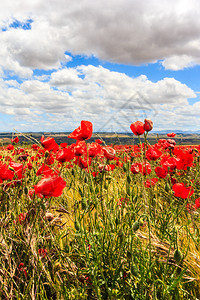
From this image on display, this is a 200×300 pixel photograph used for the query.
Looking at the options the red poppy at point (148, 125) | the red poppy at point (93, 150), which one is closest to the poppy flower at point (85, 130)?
the red poppy at point (93, 150)

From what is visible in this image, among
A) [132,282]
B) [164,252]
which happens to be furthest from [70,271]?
[164,252]

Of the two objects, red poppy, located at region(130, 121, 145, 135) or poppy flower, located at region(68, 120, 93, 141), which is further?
poppy flower, located at region(68, 120, 93, 141)

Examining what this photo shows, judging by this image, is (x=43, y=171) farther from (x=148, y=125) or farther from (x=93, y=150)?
(x=148, y=125)

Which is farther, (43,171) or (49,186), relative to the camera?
(43,171)

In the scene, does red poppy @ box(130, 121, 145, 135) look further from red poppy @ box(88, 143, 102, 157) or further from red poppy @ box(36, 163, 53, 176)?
red poppy @ box(36, 163, 53, 176)

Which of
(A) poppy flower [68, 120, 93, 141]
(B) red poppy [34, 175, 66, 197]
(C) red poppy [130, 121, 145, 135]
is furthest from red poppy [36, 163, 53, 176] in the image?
(C) red poppy [130, 121, 145, 135]

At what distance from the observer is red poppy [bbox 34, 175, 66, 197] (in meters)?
1.25

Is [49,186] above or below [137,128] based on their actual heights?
below

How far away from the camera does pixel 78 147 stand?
1.92 meters

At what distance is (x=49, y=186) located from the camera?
1.28 metres

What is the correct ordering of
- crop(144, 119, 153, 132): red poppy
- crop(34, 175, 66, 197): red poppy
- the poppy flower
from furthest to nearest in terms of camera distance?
the poppy flower, crop(144, 119, 153, 132): red poppy, crop(34, 175, 66, 197): red poppy

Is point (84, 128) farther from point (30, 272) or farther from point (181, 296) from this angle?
point (181, 296)

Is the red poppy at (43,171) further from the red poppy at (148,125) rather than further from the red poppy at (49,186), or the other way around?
the red poppy at (148,125)

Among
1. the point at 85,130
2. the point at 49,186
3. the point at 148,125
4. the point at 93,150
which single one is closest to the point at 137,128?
the point at 148,125
